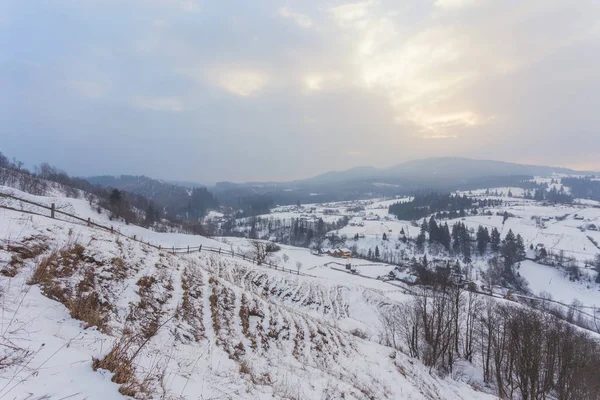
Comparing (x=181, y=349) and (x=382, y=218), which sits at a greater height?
(x=181, y=349)

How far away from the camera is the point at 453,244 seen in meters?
103

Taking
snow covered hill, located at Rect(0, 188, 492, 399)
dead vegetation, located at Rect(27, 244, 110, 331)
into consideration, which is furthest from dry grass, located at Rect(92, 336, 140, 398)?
dead vegetation, located at Rect(27, 244, 110, 331)

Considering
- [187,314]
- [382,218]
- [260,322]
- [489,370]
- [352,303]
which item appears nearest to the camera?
[187,314]

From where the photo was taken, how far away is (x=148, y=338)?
261 inches

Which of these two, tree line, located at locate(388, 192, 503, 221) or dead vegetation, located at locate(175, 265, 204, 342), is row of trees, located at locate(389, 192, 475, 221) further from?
dead vegetation, located at locate(175, 265, 204, 342)

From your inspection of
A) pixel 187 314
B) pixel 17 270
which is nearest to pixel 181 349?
pixel 187 314

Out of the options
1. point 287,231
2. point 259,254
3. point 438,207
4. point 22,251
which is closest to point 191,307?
point 22,251

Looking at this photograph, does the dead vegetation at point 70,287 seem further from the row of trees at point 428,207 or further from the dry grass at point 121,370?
the row of trees at point 428,207

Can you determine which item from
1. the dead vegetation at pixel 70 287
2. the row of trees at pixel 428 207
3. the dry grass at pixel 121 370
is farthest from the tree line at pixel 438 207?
the dry grass at pixel 121 370

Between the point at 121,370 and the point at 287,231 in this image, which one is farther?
the point at 287,231

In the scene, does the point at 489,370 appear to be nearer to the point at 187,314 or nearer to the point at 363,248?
the point at 187,314

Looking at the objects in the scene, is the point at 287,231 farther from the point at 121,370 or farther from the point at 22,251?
the point at 121,370

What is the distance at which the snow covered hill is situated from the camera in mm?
3547

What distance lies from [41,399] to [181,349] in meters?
4.97
